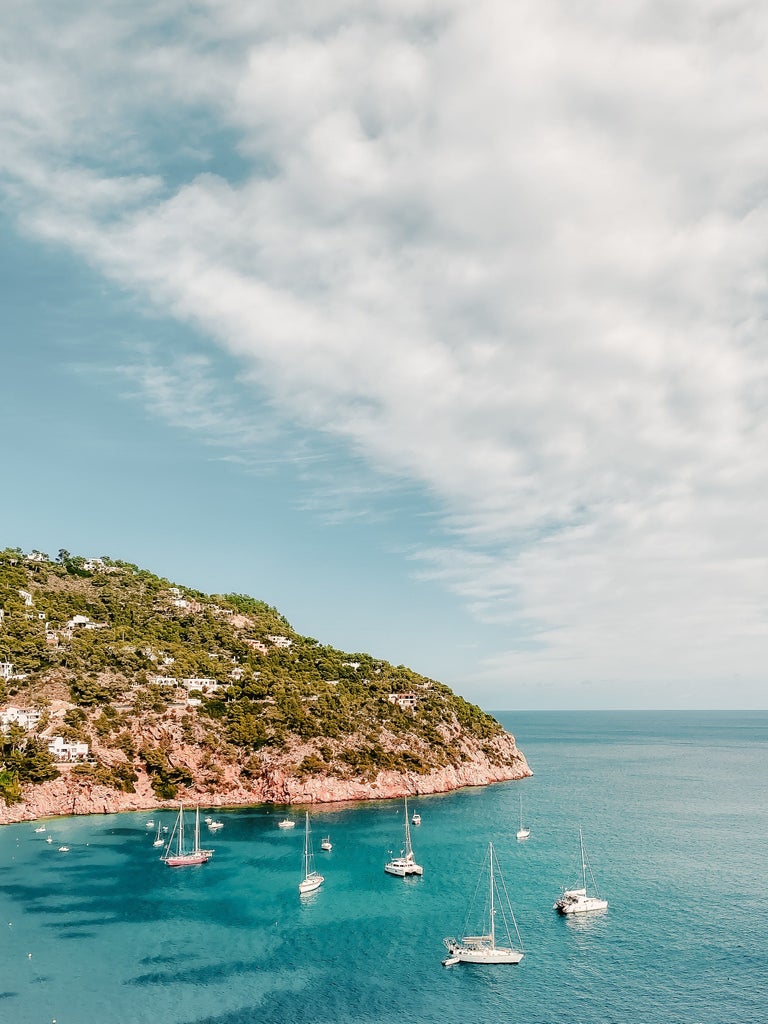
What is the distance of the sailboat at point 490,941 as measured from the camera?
186ft

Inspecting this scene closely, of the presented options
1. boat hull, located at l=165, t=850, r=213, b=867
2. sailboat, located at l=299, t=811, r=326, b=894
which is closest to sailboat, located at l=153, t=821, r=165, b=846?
boat hull, located at l=165, t=850, r=213, b=867

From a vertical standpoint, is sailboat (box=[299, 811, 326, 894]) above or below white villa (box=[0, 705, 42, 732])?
below

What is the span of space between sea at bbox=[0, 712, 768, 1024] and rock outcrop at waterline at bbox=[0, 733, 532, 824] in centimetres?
351

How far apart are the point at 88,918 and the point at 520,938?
1699 inches

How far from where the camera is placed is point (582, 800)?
13400 cm

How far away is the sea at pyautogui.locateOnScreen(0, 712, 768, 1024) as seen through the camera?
49219mm

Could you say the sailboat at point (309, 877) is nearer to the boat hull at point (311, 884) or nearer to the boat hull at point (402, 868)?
the boat hull at point (311, 884)

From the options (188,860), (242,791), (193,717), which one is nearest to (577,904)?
(188,860)

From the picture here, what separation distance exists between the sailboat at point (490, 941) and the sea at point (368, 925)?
909 millimetres

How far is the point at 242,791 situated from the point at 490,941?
6922cm

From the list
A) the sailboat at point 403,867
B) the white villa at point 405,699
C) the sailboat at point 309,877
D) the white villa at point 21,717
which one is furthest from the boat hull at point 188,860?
the white villa at point 405,699

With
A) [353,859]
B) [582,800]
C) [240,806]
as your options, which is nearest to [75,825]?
[240,806]

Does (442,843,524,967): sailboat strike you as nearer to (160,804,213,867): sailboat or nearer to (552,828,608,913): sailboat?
(552,828,608,913): sailboat

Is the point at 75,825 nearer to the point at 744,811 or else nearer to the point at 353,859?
the point at 353,859
